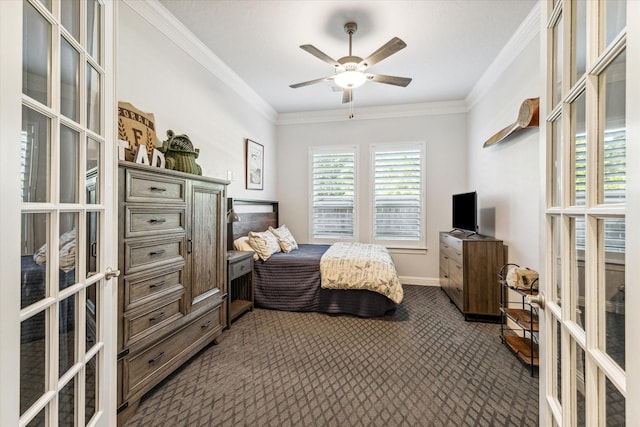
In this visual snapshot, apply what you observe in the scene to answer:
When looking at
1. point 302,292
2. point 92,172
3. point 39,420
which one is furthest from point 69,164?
point 302,292

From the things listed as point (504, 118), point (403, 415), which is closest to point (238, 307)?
point (403, 415)

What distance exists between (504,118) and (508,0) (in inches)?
46.5

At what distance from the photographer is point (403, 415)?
165cm

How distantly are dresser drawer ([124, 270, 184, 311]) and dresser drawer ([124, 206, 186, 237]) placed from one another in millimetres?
272

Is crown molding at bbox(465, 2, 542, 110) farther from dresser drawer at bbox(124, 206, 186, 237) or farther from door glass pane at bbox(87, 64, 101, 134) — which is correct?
dresser drawer at bbox(124, 206, 186, 237)

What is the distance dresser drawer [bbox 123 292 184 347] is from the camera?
162 cm

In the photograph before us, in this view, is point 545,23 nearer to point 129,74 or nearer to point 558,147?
point 558,147

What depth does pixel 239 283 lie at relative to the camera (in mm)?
3371

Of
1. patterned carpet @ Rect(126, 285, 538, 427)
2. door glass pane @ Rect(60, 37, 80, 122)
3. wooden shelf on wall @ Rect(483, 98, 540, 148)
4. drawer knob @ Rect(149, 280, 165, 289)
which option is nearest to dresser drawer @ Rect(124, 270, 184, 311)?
drawer knob @ Rect(149, 280, 165, 289)

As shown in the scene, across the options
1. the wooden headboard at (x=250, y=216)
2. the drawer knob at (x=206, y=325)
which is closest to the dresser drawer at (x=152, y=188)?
the drawer knob at (x=206, y=325)

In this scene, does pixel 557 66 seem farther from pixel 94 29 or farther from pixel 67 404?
pixel 67 404

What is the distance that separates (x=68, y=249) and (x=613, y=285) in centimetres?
152

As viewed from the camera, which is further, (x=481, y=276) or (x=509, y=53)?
(x=481, y=276)

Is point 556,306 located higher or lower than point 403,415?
higher
